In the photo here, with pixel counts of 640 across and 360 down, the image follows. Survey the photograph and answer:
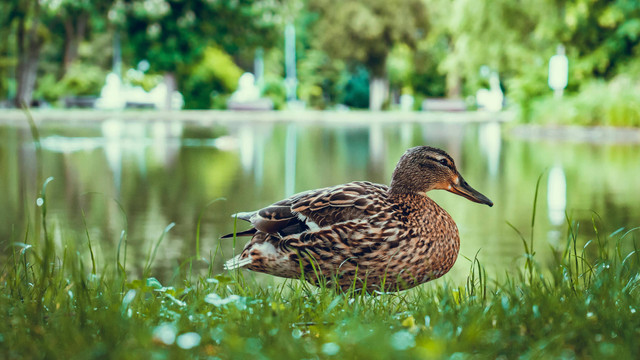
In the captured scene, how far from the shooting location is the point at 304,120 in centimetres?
3969

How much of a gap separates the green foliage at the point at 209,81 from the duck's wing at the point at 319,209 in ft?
154

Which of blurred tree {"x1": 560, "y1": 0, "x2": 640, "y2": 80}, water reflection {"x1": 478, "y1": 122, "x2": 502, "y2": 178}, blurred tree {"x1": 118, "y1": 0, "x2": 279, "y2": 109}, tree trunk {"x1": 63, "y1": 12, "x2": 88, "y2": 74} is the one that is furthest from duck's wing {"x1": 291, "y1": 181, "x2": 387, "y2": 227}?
tree trunk {"x1": 63, "y1": 12, "x2": 88, "y2": 74}

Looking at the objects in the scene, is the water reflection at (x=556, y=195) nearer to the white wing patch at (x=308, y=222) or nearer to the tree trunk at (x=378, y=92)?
the white wing patch at (x=308, y=222)

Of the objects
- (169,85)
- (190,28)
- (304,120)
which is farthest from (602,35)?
(169,85)

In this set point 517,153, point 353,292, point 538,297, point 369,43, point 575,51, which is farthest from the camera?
point 369,43

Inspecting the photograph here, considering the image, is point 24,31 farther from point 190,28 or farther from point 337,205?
point 337,205

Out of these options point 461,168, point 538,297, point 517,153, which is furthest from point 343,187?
point 517,153

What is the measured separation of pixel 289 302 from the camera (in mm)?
3857

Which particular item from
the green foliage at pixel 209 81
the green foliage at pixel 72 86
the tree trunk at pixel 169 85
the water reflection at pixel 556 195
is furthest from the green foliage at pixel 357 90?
the water reflection at pixel 556 195

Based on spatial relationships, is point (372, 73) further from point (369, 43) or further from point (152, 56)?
point (152, 56)

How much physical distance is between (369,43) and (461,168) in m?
43.9

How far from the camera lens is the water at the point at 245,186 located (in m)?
7.41

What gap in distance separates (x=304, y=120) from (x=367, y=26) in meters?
18.5

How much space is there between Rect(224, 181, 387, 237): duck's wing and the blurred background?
33 cm
